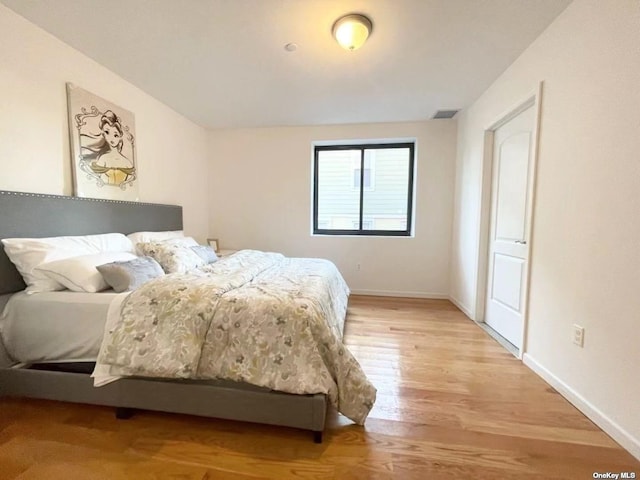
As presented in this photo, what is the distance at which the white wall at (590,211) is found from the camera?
137 centimetres

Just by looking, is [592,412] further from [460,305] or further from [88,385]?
[88,385]

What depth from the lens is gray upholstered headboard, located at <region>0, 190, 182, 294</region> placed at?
1713 mm

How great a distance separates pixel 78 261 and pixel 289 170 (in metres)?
2.83

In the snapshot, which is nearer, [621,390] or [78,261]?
[621,390]

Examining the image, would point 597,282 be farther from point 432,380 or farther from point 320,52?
point 320,52

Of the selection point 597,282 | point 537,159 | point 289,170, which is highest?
point 289,170

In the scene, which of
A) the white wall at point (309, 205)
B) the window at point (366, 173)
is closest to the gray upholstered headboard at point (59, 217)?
the white wall at point (309, 205)

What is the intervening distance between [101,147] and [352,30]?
7.40ft

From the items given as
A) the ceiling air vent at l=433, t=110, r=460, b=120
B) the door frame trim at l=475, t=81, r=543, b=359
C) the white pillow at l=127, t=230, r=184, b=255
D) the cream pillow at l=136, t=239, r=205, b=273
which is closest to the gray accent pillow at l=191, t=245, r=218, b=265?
the cream pillow at l=136, t=239, r=205, b=273

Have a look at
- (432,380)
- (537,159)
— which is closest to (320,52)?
(537,159)

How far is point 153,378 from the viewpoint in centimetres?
147

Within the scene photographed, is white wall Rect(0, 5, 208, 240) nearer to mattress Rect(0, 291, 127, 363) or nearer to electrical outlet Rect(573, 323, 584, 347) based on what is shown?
mattress Rect(0, 291, 127, 363)

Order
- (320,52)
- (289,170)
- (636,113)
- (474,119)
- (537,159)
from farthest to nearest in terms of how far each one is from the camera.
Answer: (289,170) → (474,119) → (320,52) → (537,159) → (636,113)

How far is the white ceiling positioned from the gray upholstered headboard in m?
1.20
